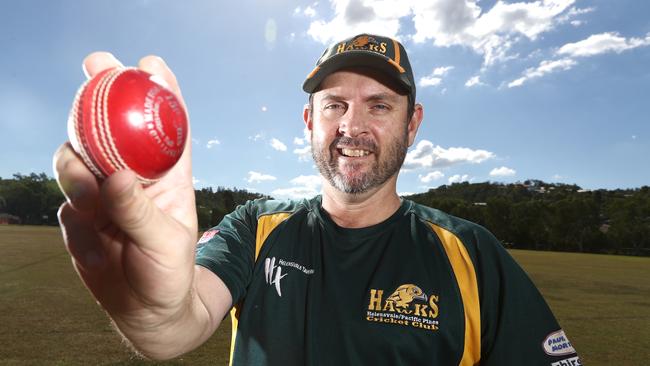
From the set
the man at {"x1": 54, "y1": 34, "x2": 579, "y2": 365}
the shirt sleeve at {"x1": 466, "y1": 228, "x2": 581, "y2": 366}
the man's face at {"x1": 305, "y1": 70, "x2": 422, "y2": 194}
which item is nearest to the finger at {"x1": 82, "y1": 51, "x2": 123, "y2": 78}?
the man at {"x1": 54, "y1": 34, "x2": 579, "y2": 365}

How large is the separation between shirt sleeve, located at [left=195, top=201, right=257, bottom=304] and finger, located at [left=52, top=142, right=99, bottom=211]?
788mm

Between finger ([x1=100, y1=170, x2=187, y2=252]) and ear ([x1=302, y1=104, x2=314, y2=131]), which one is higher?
ear ([x1=302, y1=104, x2=314, y2=131])

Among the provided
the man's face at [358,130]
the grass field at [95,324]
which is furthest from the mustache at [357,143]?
the grass field at [95,324]

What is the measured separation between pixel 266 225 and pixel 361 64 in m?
1.11

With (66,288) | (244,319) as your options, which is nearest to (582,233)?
(66,288)

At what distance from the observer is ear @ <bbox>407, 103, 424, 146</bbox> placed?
285cm

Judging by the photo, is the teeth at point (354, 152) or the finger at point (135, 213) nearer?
the finger at point (135, 213)

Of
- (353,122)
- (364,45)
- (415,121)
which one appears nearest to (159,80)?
(353,122)

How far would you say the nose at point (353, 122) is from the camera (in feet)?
8.25

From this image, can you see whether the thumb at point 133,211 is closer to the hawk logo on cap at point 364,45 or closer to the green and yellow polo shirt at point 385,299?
the green and yellow polo shirt at point 385,299

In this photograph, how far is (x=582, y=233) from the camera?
57969 millimetres

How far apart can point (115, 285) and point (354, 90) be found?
1663 millimetres

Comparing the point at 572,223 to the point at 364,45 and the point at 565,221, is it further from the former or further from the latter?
the point at 364,45

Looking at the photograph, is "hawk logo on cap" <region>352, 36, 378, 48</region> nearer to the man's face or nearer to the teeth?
the man's face
